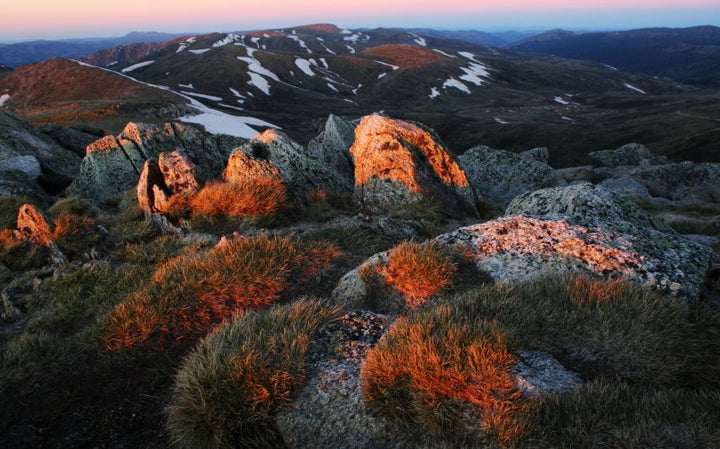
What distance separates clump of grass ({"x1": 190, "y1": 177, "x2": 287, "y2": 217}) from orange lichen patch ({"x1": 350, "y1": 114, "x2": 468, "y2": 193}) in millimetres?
4443

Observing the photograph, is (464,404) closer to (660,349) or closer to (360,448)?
(360,448)

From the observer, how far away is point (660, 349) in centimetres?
523

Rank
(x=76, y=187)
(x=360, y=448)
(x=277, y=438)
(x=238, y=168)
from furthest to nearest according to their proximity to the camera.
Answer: (x=76, y=187)
(x=238, y=168)
(x=277, y=438)
(x=360, y=448)

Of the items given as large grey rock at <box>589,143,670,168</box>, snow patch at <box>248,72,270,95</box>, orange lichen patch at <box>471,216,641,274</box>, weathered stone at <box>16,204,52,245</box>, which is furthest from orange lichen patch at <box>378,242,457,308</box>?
snow patch at <box>248,72,270,95</box>

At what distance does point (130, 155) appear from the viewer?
21.2 m

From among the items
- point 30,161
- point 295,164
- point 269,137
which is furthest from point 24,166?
point 295,164

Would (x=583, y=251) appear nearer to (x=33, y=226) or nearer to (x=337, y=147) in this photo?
(x=33, y=226)

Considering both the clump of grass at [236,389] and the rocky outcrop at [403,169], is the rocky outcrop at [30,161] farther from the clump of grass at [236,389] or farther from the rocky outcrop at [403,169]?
the clump of grass at [236,389]

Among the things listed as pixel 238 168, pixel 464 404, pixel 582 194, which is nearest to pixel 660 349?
pixel 464 404

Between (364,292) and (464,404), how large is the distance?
332cm

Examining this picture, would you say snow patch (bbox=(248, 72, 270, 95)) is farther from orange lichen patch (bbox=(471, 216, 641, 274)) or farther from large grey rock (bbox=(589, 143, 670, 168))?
orange lichen patch (bbox=(471, 216, 641, 274))

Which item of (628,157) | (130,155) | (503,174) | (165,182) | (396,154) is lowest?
(628,157)

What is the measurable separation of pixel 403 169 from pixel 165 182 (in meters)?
7.91

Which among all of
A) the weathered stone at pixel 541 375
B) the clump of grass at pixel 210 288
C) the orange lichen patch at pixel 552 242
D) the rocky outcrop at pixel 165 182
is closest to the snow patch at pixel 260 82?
the rocky outcrop at pixel 165 182
